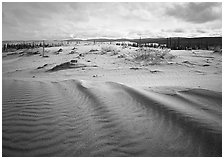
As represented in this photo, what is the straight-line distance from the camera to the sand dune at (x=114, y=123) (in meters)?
2.01

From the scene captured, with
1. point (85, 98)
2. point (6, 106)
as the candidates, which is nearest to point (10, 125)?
point (6, 106)

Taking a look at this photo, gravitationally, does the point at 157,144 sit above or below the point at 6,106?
below

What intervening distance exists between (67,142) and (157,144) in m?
1.13

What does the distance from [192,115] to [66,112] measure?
6.77 feet

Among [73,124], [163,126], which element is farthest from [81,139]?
[163,126]

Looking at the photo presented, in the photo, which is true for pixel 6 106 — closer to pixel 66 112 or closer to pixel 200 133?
pixel 66 112

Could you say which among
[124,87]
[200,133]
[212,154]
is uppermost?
[124,87]

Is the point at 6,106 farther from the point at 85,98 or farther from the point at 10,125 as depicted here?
the point at 85,98

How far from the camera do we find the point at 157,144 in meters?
2.04

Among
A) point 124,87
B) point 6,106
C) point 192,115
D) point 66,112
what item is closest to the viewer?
point 192,115

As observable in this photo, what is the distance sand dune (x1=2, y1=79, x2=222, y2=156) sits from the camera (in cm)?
201

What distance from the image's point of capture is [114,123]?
99.5 inches

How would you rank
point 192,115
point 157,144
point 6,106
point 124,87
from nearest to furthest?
point 157,144, point 192,115, point 6,106, point 124,87

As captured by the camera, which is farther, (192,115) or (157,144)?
(192,115)
